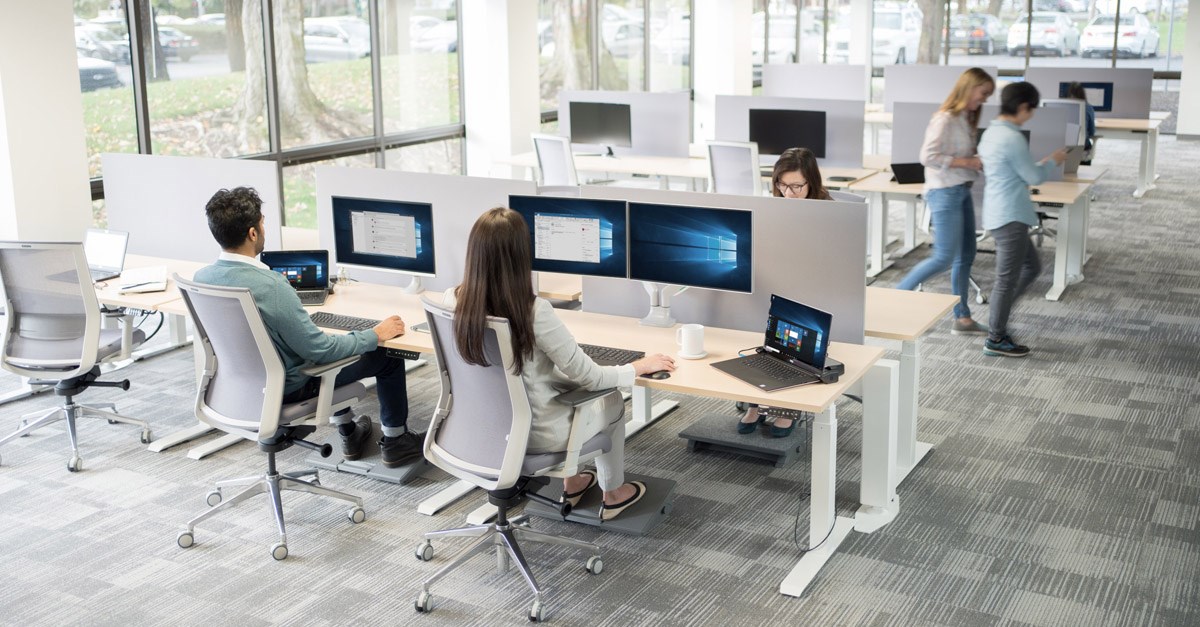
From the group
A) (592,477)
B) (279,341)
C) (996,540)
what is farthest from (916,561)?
(279,341)

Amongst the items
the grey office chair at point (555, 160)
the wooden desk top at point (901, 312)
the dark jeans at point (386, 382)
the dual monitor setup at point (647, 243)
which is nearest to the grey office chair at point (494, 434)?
the dual monitor setup at point (647, 243)

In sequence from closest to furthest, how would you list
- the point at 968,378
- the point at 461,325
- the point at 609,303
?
the point at 461,325
the point at 609,303
the point at 968,378

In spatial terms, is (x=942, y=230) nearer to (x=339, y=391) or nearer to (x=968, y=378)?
(x=968, y=378)

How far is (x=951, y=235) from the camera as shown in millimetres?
5652

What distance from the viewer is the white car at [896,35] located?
15734 millimetres

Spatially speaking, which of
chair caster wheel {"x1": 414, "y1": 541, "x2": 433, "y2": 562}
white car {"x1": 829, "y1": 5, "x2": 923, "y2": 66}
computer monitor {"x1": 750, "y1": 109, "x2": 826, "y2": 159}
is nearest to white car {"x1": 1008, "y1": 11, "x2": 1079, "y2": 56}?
white car {"x1": 829, "y1": 5, "x2": 923, "y2": 66}

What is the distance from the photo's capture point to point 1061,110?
267 inches

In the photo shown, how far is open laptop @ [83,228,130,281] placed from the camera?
4789mm

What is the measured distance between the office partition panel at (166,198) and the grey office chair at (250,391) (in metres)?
1.48

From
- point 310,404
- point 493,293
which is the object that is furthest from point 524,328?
point 310,404

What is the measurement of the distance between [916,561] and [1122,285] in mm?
4092

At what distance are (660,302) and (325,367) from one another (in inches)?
45.9

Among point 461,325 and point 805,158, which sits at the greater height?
point 805,158

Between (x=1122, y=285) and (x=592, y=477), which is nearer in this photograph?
(x=592, y=477)
